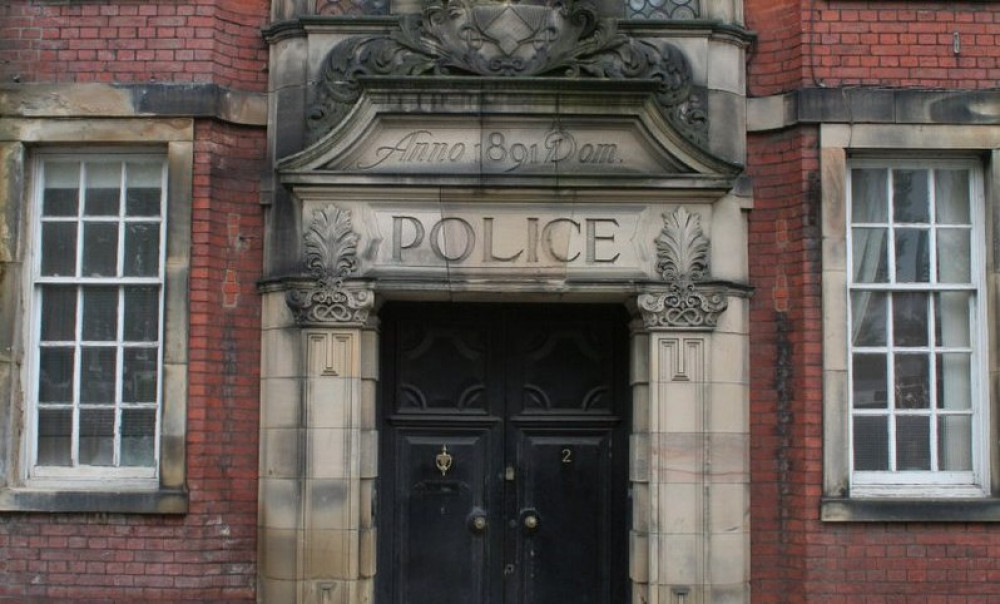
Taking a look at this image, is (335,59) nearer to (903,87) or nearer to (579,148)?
(579,148)

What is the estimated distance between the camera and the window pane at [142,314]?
7914 millimetres

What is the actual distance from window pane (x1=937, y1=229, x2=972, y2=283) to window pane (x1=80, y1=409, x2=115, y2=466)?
5.37 meters

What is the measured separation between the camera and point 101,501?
7.57 m

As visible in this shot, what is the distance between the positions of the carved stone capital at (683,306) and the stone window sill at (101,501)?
10.1 feet

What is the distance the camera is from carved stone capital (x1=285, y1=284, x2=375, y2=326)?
7.59 m

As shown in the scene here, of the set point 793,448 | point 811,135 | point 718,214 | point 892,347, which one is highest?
point 811,135

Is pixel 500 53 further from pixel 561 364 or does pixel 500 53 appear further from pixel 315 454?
pixel 315 454

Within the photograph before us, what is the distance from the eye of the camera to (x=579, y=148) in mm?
7754

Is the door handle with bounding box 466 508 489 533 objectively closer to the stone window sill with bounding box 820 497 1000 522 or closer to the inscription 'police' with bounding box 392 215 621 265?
the inscription 'police' with bounding box 392 215 621 265

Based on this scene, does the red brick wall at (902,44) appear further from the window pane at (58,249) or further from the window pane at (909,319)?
the window pane at (58,249)

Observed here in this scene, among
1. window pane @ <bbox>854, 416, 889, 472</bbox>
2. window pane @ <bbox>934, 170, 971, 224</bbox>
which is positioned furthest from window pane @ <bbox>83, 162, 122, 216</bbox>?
window pane @ <bbox>934, 170, 971, 224</bbox>

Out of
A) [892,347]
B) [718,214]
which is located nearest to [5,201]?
[718,214]

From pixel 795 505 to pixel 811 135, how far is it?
7.56ft

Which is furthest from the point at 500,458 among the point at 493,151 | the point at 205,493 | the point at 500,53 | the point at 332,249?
the point at 500,53
